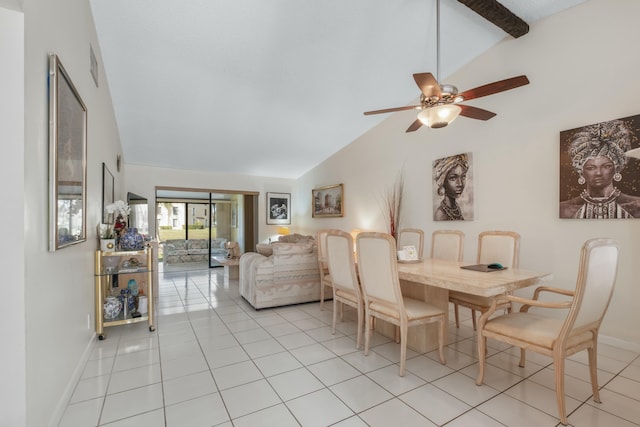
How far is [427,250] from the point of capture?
175 inches

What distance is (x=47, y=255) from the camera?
1.62 metres

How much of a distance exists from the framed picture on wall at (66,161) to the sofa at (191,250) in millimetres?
5489

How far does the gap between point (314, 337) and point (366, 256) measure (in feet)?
3.77

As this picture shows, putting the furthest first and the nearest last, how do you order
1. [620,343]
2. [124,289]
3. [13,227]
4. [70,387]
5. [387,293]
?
[124,289], [620,343], [387,293], [70,387], [13,227]

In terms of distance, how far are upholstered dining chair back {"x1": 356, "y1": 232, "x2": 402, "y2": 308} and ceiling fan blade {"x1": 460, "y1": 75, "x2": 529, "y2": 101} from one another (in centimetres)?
145

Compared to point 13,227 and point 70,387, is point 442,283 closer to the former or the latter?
point 13,227

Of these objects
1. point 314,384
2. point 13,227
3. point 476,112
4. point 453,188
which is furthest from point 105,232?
point 453,188

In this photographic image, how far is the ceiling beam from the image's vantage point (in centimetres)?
291

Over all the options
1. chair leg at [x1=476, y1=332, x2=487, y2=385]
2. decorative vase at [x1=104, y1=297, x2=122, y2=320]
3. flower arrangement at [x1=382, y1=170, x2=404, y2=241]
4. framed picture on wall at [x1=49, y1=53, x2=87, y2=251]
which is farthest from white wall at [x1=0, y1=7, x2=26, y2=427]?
flower arrangement at [x1=382, y1=170, x2=404, y2=241]

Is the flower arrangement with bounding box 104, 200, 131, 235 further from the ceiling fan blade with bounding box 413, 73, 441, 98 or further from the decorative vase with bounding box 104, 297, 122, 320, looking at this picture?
the ceiling fan blade with bounding box 413, 73, 441, 98

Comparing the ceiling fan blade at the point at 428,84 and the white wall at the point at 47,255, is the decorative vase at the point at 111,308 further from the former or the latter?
the ceiling fan blade at the point at 428,84

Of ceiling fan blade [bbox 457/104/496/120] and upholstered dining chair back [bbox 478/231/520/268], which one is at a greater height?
ceiling fan blade [bbox 457/104/496/120]

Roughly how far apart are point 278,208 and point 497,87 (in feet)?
19.7

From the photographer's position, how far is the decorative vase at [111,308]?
119 inches
